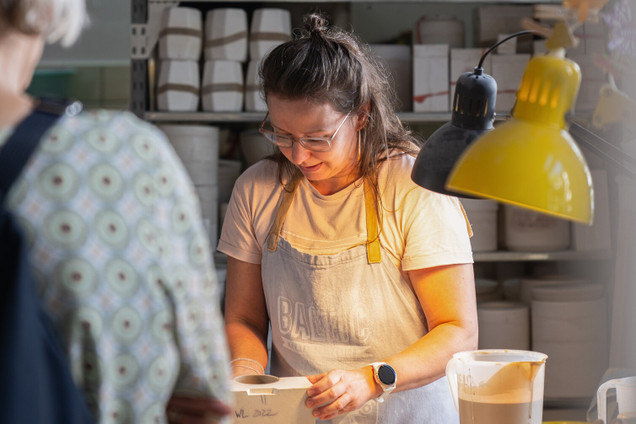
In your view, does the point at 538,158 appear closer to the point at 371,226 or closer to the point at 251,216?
the point at 371,226

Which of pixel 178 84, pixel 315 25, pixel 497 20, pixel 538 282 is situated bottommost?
pixel 538 282

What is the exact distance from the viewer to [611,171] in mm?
2818

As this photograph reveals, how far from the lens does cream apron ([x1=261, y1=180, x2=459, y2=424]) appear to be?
5.36 ft

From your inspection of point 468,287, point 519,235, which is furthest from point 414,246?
point 519,235

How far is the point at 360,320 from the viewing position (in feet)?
5.38

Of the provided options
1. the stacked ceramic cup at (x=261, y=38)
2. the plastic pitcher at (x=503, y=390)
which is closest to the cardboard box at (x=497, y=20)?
the stacked ceramic cup at (x=261, y=38)

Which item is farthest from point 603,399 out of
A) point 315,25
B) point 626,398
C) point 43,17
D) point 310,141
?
point 43,17

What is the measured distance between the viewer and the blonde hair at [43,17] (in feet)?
2.17

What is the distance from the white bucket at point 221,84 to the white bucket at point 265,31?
0.09 meters

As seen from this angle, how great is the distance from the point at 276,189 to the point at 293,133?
247mm

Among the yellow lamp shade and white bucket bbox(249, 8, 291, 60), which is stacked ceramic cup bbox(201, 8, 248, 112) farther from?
the yellow lamp shade

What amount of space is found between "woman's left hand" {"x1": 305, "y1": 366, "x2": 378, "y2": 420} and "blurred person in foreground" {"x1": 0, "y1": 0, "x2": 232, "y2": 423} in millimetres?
624

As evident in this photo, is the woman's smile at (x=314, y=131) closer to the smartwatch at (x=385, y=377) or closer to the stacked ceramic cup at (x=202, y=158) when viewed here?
the smartwatch at (x=385, y=377)

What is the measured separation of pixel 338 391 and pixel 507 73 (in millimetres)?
1824
